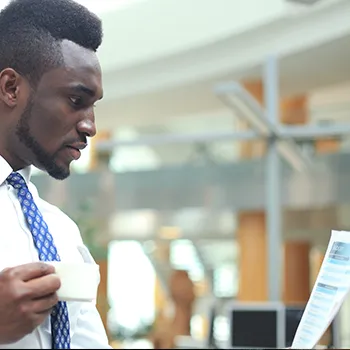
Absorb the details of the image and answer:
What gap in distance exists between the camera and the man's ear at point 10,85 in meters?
1.31

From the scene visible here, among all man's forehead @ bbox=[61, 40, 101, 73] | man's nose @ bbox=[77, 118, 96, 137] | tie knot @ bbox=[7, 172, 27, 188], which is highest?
man's forehead @ bbox=[61, 40, 101, 73]

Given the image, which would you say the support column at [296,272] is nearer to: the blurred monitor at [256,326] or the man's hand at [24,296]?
the blurred monitor at [256,326]

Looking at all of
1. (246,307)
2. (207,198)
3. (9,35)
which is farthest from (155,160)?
(9,35)

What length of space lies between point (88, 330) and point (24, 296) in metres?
0.35

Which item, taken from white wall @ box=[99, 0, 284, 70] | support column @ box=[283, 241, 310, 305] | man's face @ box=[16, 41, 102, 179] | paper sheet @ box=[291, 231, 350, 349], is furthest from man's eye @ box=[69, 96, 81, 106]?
support column @ box=[283, 241, 310, 305]

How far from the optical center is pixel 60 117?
1.27 m

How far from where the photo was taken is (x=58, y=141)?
4.19 feet

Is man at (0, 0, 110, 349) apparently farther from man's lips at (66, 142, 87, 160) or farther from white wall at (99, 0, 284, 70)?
white wall at (99, 0, 284, 70)

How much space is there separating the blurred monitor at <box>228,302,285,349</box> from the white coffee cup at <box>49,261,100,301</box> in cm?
277

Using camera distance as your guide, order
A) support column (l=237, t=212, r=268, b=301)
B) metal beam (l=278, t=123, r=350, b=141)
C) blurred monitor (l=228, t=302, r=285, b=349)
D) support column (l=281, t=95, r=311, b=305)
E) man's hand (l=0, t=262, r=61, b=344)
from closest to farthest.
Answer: man's hand (l=0, t=262, r=61, b=344)
blurred monitor (l=228, t=302, r=285, b=349)
metal beam (l=278, t=123, r=350, b=141)
support column (l=237, t=212, r=268, b=301)
support column (l=281, t=95, r=311, b=305)

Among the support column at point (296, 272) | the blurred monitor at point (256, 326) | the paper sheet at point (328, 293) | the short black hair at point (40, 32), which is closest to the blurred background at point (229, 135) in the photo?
the support column at point (296, 272)

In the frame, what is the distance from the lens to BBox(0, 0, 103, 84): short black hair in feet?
4.29

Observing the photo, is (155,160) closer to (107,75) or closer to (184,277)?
(107,75)

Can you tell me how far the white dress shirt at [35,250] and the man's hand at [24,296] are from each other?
8 centimetres
